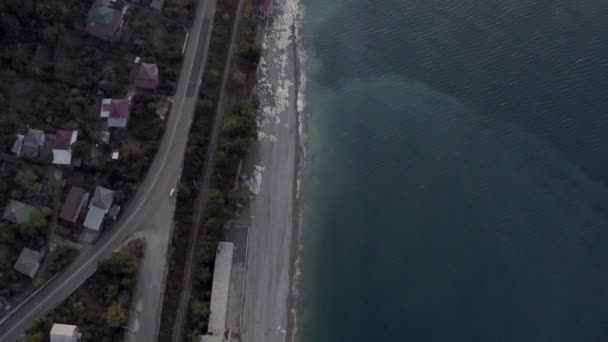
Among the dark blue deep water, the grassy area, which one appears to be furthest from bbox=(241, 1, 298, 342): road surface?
the grassy area

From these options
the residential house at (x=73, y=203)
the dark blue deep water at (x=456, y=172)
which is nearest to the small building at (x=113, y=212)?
the residential house at (x=73, y=203)

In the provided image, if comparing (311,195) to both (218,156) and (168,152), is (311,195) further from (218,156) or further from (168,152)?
(168,152)

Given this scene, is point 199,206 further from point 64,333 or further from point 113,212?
point 64,333

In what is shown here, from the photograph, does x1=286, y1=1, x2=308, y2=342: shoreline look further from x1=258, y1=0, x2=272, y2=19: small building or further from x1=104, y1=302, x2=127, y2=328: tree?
x1=104, y1=302, x2=127, y2=328: tree

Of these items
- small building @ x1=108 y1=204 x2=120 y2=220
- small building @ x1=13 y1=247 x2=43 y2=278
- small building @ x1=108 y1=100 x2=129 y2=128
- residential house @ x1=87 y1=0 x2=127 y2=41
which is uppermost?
residential house @ x1=87 y1=0 x2=127 y2=41

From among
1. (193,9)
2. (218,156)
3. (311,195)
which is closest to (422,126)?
(311,195)
